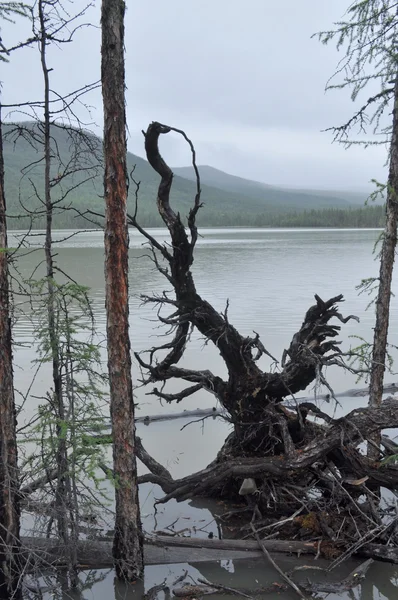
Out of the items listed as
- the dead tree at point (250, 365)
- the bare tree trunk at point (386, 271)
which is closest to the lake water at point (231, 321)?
the dead tree at point (250, 365)

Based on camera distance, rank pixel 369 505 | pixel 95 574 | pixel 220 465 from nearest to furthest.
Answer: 1. pixel 95 574
2. pixel 369 505
3. pixel 220 465

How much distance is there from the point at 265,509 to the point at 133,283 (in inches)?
999

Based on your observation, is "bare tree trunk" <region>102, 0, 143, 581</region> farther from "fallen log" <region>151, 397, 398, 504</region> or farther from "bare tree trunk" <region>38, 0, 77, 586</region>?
"fallen log" <region>151, 397, 398, 504</region>

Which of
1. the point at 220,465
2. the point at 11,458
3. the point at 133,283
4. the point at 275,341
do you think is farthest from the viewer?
the point at 133,283

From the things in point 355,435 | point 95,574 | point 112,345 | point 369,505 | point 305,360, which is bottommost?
point 95,574

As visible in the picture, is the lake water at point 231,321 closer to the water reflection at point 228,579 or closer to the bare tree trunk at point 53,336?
the water reflection at point 228,579

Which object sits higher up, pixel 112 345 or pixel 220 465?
pixel 112 345

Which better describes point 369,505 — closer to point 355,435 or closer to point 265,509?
point 355,435

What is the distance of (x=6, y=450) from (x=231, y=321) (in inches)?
675

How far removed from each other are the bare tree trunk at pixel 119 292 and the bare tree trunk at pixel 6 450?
105 centimetres

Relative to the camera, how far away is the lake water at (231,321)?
7.14 metres

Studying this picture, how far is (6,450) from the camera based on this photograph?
5.91m

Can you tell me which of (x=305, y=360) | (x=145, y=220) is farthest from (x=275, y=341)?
(x=145, y=220)

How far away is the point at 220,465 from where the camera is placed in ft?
27.5
